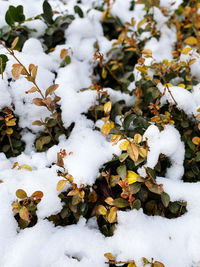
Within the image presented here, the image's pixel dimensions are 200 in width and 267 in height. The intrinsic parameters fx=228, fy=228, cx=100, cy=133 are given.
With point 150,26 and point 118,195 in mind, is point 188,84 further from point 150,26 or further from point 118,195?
point 118,195

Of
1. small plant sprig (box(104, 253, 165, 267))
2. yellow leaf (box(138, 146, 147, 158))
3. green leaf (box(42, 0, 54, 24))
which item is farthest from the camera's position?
green leaf (box(42, 0, 54, 24))

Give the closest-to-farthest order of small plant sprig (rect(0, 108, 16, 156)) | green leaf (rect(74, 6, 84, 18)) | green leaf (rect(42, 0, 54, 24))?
small plant sprig (rect(0, 108, 16, 156)), green leaf (rect(42, 0, 54, 24)), green leaf (rect(74, 6, 84, 18))

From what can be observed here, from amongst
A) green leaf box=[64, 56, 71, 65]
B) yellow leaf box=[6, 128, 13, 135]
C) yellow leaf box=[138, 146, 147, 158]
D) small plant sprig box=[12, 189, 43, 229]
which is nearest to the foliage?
yellow leaf box=[6, 128, 13, 135]

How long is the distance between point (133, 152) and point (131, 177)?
16 cm

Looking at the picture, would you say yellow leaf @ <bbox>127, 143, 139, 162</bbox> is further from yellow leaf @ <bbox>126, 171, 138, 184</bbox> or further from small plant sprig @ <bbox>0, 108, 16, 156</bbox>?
small plant sprig @ <bbox>0, 108, 16, 156</bbox>

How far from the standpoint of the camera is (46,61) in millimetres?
1641

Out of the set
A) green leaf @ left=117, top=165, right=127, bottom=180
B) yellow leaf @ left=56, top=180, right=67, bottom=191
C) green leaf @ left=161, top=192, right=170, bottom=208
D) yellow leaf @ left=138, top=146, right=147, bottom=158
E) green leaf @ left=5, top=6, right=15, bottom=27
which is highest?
green leaf @ left=5, top=6, right=15, bottom=27

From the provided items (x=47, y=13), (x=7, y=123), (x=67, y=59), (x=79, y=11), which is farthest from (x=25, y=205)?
(x=79, y=11)

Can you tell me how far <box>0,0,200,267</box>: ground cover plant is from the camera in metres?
1.08

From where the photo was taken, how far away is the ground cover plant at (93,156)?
3.54 feet

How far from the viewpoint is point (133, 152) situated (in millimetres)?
1055

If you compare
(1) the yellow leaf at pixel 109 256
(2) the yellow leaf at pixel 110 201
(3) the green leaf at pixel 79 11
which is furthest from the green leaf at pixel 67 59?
(1) the yellow leaf at pixel 109 256

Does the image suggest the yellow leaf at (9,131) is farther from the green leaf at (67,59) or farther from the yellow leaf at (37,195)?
the green leaf at (67,59)

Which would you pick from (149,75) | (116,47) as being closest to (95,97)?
(149,75)
